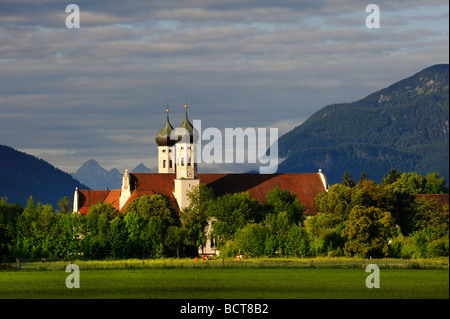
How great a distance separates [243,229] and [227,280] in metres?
33.9

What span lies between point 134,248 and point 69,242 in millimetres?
6315

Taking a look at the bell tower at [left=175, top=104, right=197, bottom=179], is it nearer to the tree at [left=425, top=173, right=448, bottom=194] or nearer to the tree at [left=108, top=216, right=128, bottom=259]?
the tree at [left=108, top=216, right=128, bottom=259]

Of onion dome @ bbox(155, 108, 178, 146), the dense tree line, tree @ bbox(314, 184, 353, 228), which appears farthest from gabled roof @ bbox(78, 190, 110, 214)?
tree @ bbox(314, 184, 353, 228)

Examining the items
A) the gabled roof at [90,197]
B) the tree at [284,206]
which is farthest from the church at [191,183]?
the tree at [284,206]

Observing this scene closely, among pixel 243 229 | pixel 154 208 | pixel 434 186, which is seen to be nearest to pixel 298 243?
pixel 243 229

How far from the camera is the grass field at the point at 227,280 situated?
52.7m

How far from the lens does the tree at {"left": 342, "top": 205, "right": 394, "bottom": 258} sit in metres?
88.2

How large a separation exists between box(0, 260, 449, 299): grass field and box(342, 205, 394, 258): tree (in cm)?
531

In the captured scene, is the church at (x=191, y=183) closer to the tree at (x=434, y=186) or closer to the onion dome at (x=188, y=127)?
the onion dome at (x=188, y=127)

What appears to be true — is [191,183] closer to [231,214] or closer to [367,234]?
[231,214]

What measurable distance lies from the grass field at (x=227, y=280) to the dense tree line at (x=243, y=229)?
690 centimetres

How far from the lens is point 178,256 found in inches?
3777

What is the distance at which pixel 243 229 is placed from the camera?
317 feet
